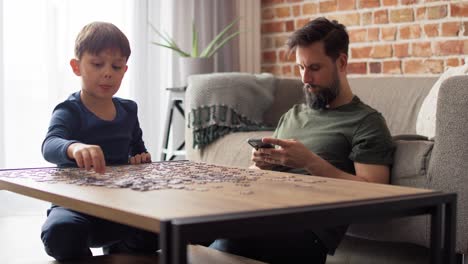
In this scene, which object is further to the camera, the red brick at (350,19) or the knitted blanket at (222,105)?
the red brick at (350,19)

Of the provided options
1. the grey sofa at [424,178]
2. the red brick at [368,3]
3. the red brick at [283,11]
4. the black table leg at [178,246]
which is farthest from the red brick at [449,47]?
the black table leg at [178,246]

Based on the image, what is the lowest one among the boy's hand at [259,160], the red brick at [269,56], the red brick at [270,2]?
the boy's hand at [259,160]

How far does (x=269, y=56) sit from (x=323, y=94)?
238 cm

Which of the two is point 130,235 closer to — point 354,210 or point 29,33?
point 354,210

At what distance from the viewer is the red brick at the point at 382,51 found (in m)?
3.94

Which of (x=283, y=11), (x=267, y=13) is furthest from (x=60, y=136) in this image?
(x=267, y=13)

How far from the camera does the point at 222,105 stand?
337cm

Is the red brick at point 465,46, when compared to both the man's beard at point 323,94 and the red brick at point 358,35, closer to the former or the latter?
the red brick at point 358,35

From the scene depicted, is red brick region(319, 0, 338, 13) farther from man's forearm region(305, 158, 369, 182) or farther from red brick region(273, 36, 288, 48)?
man's forearm region(305, 158, 369, 182)

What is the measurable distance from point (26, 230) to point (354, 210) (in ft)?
8.34

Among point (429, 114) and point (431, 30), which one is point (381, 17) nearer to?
point (431, 30)

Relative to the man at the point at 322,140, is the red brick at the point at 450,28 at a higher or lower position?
higher

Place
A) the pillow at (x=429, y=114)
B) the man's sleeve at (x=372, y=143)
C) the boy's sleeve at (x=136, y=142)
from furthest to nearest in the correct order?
1. the pillow at (x=429, y=114)
2. the boy's sleeve at (x=136, y=142)
3. the man's sleeve at (x=372, y=143)

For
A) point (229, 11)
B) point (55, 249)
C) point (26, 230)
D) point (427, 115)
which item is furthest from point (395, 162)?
point (229, 11)
